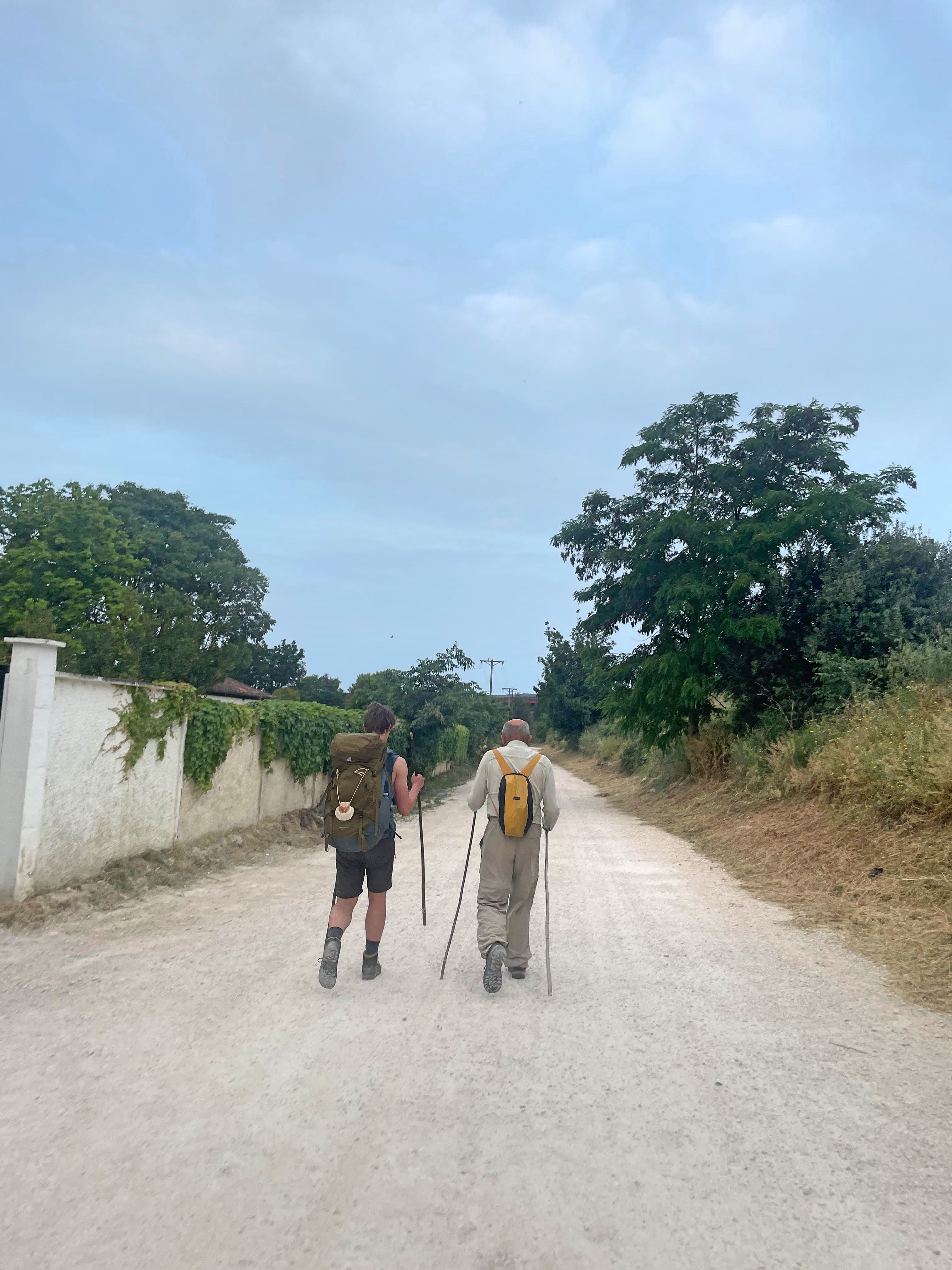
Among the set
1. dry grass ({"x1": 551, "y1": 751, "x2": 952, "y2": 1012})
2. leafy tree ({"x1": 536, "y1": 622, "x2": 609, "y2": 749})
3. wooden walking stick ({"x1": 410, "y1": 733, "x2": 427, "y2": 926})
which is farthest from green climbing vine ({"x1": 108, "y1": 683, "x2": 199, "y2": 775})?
leafy tree ({"x1": 536, "y1": 622, "x2": 609, "y2": 749})

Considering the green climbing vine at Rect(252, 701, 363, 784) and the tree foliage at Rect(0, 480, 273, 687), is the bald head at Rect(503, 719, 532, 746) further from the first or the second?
the tree foliage at Rect(0, 480, 273, 687)

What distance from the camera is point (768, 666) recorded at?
16.9 m

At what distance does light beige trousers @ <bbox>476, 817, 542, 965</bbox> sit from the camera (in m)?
5.41

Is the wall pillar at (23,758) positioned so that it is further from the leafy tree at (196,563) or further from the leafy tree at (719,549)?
the leafy tree at (196,563)

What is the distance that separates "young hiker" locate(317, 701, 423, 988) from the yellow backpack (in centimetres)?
58

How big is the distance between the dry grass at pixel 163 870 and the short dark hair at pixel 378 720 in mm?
3213

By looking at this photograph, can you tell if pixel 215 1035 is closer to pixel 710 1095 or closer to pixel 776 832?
pixel 710 1095

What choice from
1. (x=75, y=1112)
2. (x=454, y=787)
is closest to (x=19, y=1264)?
(x=75, y=1112)

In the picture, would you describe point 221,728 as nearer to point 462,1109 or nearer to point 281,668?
point 462,1109

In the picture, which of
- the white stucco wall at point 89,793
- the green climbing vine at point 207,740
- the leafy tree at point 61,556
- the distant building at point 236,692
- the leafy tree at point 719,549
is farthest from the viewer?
the distant building at point 236,692

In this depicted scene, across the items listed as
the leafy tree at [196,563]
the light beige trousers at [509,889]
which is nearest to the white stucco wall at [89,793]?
the light beige trousers at [509,889]

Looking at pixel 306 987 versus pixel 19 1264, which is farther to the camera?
pixel 306 987

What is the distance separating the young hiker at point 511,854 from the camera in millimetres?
5410

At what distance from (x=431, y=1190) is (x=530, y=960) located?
3215mm
